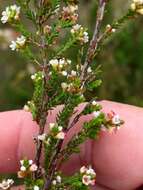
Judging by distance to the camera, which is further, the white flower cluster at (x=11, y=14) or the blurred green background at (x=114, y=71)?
the blurred green background at (x=114, y=71)

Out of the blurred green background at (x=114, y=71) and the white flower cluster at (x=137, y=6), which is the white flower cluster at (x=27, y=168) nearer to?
the white flower cluster at (x=137, y=6)

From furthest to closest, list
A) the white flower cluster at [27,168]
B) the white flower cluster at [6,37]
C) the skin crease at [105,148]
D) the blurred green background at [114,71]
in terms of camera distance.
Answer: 1. the white flower cluster at [6,37]
2. the blurred green background at [114,71]
3. the skin crease at [105,148]
4. the white flower cluster at [27,168]

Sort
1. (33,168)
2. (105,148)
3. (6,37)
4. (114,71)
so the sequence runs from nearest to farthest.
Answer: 1. (33,168)
2. (105,148)
3. (114,71)
4. (6,37)

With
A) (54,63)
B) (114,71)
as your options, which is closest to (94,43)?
(54,63)

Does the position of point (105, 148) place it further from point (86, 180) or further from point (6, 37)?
point (6, 37)

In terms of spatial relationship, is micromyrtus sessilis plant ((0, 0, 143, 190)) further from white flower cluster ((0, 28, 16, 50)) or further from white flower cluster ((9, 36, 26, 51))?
white flower cluster ((0, 28, 16, 50))

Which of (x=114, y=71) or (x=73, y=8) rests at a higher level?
(x=73, y=8)

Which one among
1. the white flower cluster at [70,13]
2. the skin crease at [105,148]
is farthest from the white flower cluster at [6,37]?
the white flower cluster at [70,13]
